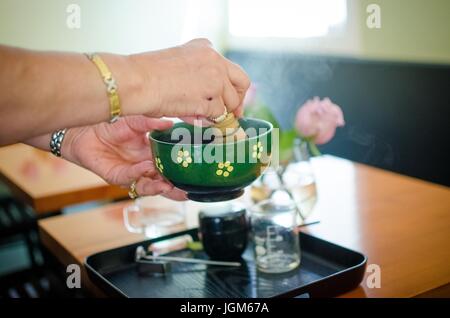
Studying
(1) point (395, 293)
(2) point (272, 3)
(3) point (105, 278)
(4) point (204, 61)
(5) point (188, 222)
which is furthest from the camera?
(2) point (272, 3)

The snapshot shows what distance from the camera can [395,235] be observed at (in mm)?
1333

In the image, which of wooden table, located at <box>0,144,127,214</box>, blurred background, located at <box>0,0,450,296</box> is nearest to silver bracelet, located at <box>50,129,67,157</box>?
blurred background, located at <box>0,0,450,296</box>

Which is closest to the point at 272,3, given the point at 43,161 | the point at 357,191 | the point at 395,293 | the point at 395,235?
the point at 43,161

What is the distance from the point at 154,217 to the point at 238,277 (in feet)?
1.43

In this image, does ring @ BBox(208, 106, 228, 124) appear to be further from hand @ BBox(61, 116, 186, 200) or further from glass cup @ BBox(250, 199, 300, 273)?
glass cup @ BBox(250, 199, 300, 273)

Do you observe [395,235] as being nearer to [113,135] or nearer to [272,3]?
[113,135]

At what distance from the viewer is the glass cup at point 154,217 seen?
149 cm

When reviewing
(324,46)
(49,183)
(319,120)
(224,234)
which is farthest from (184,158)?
(324,46)

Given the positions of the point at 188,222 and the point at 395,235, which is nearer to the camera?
the point at 395,235

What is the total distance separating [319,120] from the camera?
1444 millimetres

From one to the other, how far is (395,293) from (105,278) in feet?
1.77

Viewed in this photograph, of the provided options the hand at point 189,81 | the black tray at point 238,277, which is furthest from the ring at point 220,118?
the black tray at point 238,277

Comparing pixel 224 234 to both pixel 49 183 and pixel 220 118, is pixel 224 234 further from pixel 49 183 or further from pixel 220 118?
pixel 49 183

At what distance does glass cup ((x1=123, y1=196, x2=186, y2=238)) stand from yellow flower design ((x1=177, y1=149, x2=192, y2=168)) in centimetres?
53
